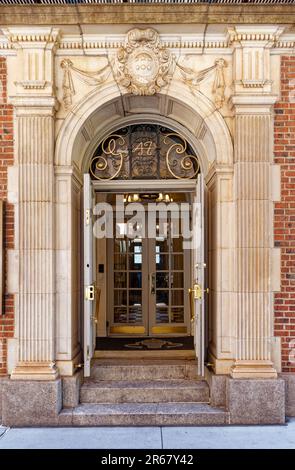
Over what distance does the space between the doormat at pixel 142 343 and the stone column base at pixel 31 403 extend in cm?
236

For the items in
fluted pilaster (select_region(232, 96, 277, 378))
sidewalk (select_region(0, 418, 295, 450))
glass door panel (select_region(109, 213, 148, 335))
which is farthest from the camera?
glass door panel (select_region(109, 213, 148, 335))

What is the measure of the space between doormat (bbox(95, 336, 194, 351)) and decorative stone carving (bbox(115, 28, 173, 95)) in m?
4.12

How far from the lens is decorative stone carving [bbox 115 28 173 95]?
5914 mm

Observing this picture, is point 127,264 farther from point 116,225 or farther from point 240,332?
point 240,332

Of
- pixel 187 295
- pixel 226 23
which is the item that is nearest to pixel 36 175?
pixel 226 23

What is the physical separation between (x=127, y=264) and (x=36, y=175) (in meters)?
4.38

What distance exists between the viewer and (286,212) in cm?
600

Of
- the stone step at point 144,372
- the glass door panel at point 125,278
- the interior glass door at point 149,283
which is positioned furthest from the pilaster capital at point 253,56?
the glass door panel at point 125,278

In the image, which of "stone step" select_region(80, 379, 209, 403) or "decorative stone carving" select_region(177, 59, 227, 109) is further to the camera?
"stone step" select_region(80, 379, 209, 403)

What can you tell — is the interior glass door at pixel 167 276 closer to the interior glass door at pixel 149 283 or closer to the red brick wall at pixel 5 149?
the interior glass door at pixel 149 283

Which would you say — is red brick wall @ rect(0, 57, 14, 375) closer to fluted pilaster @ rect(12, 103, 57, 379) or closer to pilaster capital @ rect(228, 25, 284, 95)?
fluted pilaster @ rect(12, 103, 57, 379)

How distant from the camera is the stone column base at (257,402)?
18.5ft

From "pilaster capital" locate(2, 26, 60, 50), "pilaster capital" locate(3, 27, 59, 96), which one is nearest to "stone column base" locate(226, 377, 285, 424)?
"pilaster capital" locate(3, 27, 59, 96)

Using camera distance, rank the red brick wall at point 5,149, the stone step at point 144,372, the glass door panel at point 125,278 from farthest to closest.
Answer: the glass door panel at point 125,278, the stone step at point 144,372, the red brick wall at point 5,149
